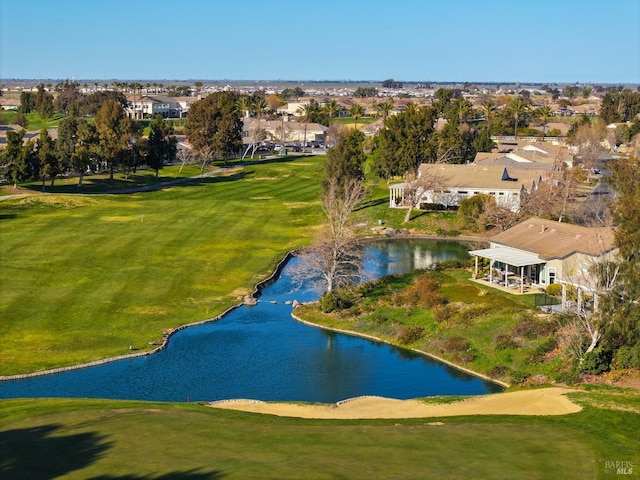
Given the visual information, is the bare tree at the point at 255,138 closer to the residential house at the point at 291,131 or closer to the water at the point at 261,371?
the residential house at the point at 291,131

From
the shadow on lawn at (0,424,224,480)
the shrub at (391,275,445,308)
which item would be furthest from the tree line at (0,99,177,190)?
the shadow on lawn at (0,424,224,480)

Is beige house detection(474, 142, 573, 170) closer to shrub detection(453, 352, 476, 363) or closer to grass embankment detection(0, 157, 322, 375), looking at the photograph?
grass embankment detection(0, 157, 322, 375)

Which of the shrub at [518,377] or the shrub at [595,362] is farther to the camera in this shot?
the shrub at [518,377]

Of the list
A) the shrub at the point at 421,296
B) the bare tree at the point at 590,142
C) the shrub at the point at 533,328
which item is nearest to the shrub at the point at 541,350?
the shrub at the point at 533,328

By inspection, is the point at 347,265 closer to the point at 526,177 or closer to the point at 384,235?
the point at 384,235

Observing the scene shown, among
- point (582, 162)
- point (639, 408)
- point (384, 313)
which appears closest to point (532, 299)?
point (384, 313)

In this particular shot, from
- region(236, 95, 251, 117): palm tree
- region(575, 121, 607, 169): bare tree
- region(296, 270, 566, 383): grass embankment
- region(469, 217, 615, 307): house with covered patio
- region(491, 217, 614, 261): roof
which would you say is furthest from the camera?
region(236, 95, 251, 117): palm tree

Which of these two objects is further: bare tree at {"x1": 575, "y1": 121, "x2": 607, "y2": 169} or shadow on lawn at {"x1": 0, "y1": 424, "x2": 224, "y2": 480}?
bare tree at {"x1": 575, "y1": 121, "x2": 607, "y2": 169}

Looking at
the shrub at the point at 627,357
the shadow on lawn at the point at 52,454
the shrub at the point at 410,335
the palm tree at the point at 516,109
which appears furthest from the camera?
the palm tree at the point at 516,109
